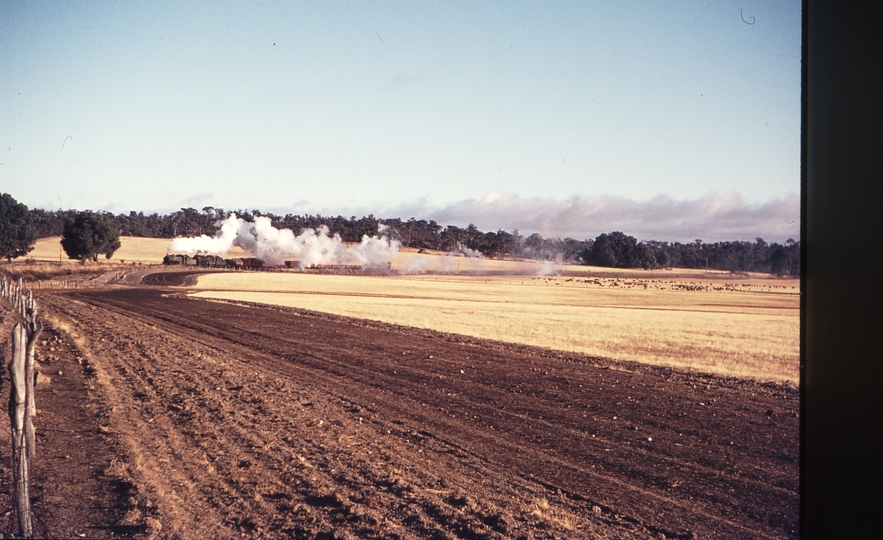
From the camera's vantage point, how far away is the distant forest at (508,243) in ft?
298

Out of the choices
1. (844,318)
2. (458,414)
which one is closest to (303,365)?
(458,414)

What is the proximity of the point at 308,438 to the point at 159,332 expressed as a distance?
14.0 metres

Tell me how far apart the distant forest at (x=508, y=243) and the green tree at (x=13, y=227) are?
66.1 m

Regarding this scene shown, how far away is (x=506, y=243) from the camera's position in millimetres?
133375

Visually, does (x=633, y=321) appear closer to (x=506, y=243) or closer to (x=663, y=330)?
(x=663, y=330)

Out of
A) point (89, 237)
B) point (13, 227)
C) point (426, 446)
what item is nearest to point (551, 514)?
point (426, 446)

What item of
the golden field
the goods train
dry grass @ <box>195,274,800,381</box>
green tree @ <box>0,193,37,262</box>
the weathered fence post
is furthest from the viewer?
the goods train

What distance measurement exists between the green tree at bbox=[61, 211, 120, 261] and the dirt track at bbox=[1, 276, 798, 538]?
34.8m

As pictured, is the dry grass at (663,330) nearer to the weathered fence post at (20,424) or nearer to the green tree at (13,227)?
the green tree at (13,227)

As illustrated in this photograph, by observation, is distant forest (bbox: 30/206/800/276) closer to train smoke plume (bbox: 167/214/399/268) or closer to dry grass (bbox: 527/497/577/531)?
train smoke plume (bbox: 167/214/399/268)

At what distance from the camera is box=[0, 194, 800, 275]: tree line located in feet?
296

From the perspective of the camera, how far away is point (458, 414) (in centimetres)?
1073

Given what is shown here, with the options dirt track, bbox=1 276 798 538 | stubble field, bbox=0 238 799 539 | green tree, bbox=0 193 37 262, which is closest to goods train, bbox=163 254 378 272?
green tree, bbox=0 193 37 262

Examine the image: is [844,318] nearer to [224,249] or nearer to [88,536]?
[88,536]
